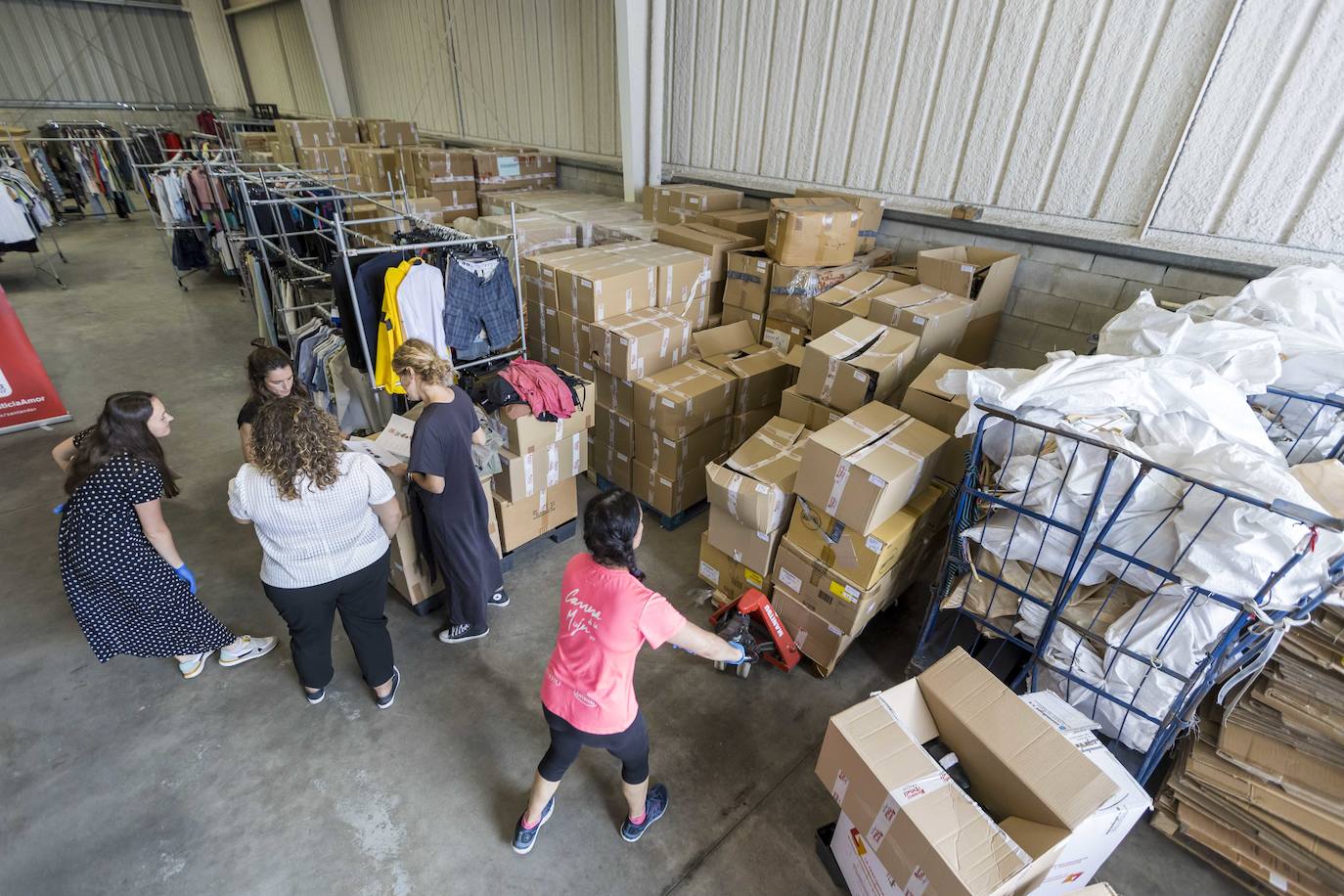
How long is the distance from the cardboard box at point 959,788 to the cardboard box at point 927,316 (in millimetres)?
1869

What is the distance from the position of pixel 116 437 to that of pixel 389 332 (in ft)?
4.00

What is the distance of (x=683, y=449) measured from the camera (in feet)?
12.2

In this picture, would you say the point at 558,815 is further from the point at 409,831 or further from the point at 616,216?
the point at 616,216

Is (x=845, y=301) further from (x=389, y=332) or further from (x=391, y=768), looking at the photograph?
(x=391, y=768)

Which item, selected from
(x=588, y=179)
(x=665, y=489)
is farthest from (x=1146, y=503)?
(x=588, y=179)

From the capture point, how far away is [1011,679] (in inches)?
108

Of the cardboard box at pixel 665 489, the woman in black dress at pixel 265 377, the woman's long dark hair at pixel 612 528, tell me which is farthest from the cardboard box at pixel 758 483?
the woman in black dress at pixel 265 377

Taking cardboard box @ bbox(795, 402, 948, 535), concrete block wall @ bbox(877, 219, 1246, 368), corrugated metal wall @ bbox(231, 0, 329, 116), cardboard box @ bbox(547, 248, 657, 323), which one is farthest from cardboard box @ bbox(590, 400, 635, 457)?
corrugated metal wall @ bbox(231, 0, 329, 116)

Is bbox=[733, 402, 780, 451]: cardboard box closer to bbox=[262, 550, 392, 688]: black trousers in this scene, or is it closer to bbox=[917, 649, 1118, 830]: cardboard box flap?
bbox=[917, 649, 1118, 830]: cardboard box flap

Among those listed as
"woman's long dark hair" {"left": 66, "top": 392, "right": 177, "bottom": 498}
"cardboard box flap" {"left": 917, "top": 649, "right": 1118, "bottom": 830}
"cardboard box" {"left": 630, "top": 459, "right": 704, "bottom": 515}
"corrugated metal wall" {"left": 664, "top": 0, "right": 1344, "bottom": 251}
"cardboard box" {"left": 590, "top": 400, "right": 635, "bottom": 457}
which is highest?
"corrugated metal wall" {"left": 664, "top": 0, "right": 1344, "bottom": 251}

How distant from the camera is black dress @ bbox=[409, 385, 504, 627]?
236 cm

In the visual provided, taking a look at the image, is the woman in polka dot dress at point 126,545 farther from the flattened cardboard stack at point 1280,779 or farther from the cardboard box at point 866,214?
the cardboard box at point 866,214

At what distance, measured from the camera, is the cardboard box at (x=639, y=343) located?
3.73 meters

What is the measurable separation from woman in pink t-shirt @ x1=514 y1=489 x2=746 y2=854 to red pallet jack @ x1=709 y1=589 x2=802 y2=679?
0.89 m
